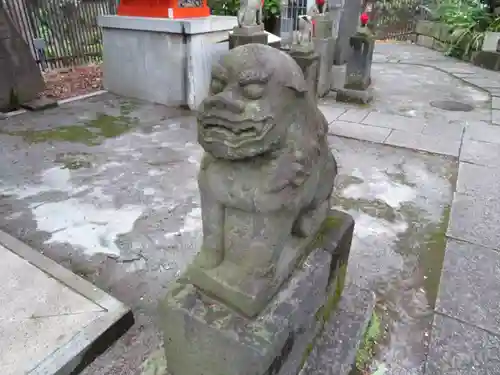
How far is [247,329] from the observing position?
1.46m

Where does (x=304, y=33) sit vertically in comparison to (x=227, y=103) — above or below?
below

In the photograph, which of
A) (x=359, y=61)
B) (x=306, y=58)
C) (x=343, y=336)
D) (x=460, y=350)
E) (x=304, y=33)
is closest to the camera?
(x=343, y=336)

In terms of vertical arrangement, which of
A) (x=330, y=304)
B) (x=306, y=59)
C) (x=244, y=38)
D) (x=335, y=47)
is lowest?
(x=330, y=304)

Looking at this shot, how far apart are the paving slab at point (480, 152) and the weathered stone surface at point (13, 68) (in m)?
6.32

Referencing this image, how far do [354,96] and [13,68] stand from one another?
17.6 ft

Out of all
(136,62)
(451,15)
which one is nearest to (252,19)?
(136,62)

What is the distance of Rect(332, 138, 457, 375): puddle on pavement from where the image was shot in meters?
2.25

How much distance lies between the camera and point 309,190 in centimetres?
156

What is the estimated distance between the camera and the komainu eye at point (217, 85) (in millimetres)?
1317

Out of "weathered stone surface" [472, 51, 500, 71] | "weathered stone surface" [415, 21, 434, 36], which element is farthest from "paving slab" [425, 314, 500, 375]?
"weathered stone surface" [415, 21, 434, 36]

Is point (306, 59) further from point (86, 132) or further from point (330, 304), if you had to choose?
point (330, 304)

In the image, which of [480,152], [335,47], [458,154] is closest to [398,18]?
[335,47]

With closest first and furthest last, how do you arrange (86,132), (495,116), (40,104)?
(86,132) → (495,116) → (40,104)

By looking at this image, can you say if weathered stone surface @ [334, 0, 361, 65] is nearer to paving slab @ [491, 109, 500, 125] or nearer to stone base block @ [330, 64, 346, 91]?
stone base block @ [330, 64, 346, 91]
